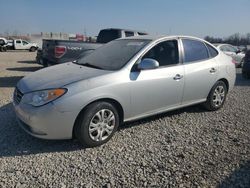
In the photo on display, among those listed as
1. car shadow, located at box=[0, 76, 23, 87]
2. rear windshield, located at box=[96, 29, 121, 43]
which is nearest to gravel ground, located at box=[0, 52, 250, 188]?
car shadow, located at box=[0, 76, 23, 87]

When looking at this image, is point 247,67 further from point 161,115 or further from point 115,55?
point 115,55

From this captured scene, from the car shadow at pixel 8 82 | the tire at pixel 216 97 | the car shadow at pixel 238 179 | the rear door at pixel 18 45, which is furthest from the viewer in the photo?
the rear door at pixel 18 45

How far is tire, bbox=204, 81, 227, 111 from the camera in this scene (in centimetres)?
593

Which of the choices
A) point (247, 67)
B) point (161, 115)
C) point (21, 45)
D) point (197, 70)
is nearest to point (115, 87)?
point (161, 115)

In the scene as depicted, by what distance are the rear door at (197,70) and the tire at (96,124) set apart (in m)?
1.67

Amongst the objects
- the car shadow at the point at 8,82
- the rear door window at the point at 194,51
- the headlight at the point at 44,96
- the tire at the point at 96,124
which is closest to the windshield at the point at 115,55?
the tire at the point at 96,124

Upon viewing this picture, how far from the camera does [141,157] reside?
3.92 metres

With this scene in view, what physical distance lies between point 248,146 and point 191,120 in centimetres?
130

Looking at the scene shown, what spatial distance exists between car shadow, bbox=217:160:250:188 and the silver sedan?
1715mm

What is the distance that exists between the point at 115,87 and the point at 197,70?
1.99 m

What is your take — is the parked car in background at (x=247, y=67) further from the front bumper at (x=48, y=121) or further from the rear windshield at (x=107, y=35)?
the front bumper at (x=48, y=121)

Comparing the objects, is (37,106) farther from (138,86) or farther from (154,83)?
(154,83)

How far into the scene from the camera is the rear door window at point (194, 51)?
5.38m

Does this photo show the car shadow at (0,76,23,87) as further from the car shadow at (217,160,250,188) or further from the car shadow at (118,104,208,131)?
the car shadow at (217,160,250,188)
